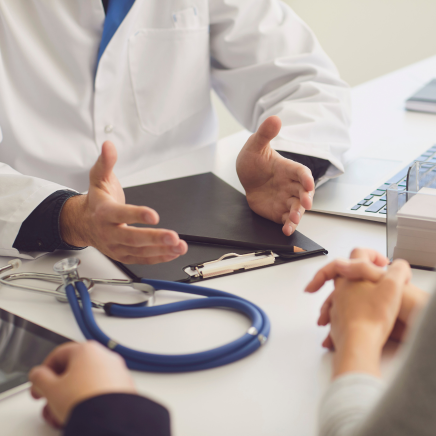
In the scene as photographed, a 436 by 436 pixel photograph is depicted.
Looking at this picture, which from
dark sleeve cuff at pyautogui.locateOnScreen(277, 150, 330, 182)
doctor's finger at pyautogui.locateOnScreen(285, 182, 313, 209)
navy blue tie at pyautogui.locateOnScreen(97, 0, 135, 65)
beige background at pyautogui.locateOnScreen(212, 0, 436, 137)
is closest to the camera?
doctor's finger at pyautogui.locateOnScreen(285, 182, 313, 209)

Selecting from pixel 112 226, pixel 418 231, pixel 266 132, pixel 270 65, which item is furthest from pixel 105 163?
pixel 270 65

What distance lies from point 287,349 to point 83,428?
0.73 feet

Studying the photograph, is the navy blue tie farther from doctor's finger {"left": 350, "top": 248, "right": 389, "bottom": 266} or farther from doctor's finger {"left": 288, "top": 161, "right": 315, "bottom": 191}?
doctor's finger {"left": 350, "top": 248, "right": 389, "bottom": 266}

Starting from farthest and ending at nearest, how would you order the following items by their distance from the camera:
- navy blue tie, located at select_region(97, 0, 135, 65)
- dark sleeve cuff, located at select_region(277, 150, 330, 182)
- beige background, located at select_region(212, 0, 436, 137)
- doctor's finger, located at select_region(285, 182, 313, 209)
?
1. beige background, located at select_region(212, 0, 436, 137)
2. navy blue tie, located at select_region(97, 0, 135, 65)
3. dark sleeve cuff, located at select_region(277, 150, 330, 182)
4. doctor's finger, located at select_region(285, 182, 313, 209)

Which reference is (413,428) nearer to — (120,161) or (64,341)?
(64,341)

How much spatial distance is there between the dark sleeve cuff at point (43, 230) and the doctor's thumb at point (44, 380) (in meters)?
0.31

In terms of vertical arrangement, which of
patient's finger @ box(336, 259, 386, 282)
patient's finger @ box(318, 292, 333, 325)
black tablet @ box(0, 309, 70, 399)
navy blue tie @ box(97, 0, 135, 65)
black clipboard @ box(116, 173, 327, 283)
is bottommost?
black clipboard @ box(116, 173, 327, 283)

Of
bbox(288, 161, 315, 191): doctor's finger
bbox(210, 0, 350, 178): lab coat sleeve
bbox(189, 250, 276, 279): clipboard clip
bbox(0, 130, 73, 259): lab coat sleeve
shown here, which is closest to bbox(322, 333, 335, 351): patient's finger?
bbox(189, 250, 276, 279): clipboard clip

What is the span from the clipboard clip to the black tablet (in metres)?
0.18

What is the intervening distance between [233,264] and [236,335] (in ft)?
0.42

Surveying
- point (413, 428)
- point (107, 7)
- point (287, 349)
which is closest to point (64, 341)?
point (287, 349)

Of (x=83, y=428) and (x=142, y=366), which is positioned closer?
(x=83, y=428)

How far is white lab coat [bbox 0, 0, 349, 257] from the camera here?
2.89ft

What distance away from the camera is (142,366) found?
39cm
